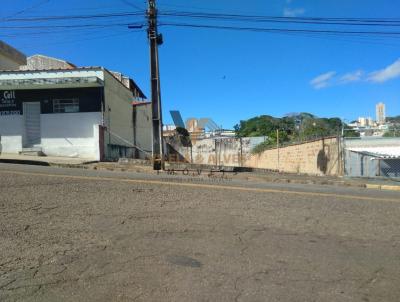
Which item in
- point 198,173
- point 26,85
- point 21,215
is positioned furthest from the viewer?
point 26,85

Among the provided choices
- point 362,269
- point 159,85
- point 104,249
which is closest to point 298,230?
point 362,269

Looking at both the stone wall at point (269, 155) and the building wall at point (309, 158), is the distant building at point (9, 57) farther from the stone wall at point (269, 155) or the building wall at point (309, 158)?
the building wall at point (309, 158)

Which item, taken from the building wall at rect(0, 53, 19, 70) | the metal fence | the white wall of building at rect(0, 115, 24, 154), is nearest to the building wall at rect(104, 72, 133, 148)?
the white wall of building at rect(0, 115, 24, 154)

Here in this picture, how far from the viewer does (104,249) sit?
5523 millimetres

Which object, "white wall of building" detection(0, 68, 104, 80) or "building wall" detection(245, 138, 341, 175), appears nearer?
"building wall" detection(245, 138, 341, 175)

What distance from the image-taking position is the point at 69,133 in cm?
2438

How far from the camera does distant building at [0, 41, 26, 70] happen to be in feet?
96.3

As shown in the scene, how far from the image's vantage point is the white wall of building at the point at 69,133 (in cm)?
2428

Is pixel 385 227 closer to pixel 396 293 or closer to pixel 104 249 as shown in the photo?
pixel 396 293

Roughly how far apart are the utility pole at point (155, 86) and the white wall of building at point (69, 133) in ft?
20.3

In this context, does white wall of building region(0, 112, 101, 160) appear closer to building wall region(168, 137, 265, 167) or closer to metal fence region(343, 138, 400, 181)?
metal fence region(343, 138, 400, 181)

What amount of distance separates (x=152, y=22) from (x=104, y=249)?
1574cm

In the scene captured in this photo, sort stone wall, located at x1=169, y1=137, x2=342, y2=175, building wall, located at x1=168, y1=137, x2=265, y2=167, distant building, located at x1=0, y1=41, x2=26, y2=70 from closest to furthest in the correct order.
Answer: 1. stone wall, located at x1=169, y1=137, x2=342, y2=175
2. distant building, located at x1=0, y1=41, x2=26, y2=70
3. building wall, located at x1=168, y1=137, x2=265, y2=167

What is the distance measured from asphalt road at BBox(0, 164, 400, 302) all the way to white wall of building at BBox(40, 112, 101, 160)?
1536 centimetres
